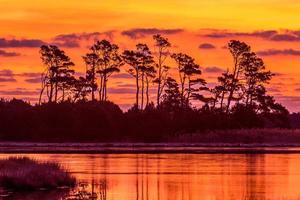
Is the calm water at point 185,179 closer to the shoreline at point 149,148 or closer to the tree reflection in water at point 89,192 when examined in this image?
the tree reflection in water at point 89,192

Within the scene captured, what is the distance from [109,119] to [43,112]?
8.86 metres

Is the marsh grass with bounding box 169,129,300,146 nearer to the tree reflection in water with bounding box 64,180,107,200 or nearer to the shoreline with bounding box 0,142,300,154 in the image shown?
the shoreline with bounding box 0,142,300,154

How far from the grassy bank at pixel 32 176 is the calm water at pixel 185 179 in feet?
3.83

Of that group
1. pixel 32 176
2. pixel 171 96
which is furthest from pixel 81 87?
pixel 32 176

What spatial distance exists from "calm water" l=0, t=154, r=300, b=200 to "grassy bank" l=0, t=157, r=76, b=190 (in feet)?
3.83

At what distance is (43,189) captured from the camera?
1731 inches

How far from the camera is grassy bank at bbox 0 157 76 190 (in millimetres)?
43750

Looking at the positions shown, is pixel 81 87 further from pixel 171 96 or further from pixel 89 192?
pixel 89 192

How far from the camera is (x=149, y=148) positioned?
10700 cm

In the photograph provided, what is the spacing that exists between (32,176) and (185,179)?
538 inches

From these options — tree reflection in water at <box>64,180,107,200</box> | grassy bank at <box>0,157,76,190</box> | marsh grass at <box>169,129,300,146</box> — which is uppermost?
marsh grass at <box>169,129,300,146</box>

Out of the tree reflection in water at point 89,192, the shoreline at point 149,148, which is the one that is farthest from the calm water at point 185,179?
the shoreline at point 149,148

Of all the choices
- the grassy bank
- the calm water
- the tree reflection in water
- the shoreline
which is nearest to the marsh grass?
the shoreline

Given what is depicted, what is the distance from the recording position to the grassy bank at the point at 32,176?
4375 cm
